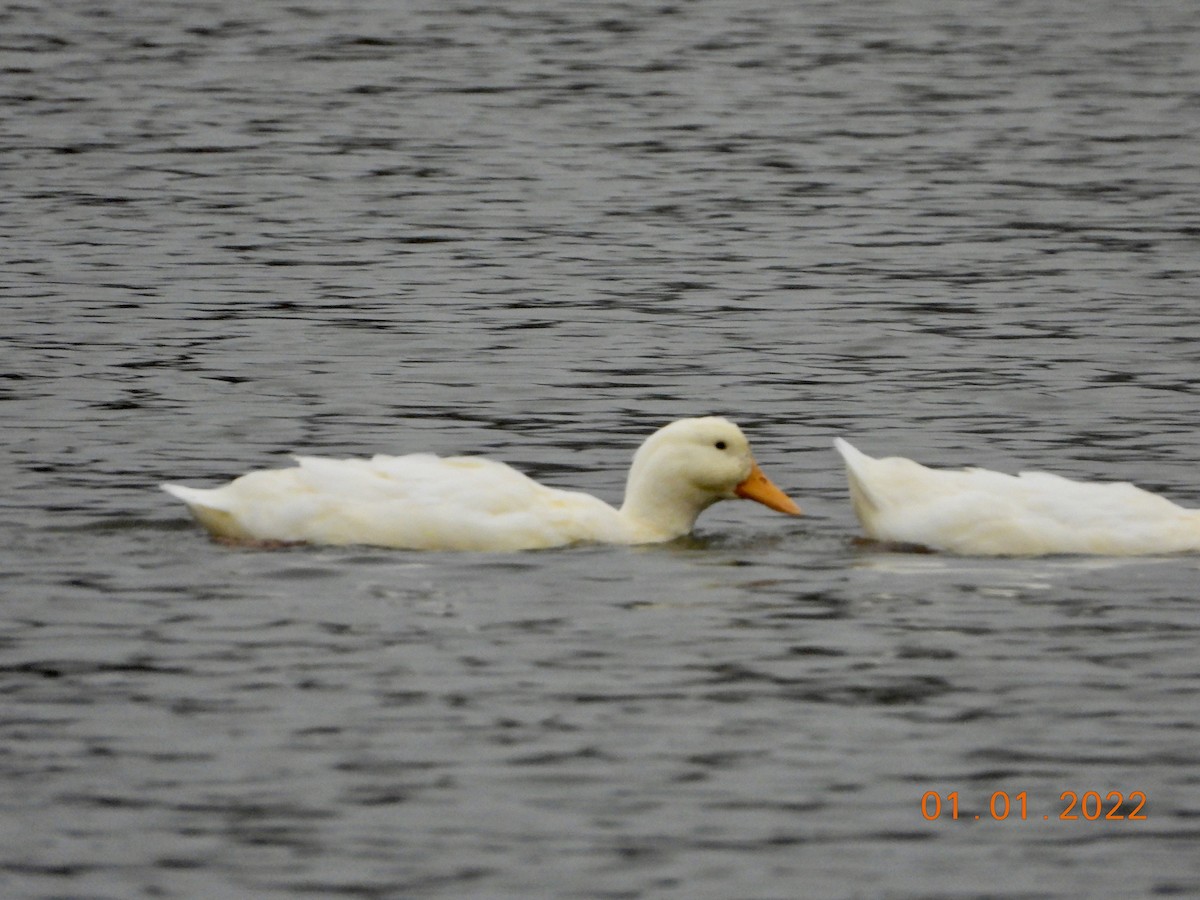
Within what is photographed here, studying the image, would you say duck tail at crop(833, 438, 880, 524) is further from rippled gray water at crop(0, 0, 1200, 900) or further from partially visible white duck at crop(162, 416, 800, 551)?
partially visible white duck at crop(162, 416, 800, 551)

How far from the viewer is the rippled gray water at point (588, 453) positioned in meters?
9.19

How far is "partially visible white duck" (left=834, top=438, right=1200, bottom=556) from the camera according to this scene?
13367 millimetres

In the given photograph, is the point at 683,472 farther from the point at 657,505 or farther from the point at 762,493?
the point at 762,493

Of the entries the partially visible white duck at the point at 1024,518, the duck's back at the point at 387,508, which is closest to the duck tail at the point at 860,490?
the partially visible white duck at the point at 1024,518

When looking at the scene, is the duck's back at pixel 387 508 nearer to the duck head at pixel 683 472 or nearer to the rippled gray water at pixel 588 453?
the rippled gray water at pixel 588 453

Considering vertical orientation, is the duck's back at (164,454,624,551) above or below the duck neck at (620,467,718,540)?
above

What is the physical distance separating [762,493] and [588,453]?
7.49ft

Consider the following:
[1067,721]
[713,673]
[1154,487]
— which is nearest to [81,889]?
[713,673]

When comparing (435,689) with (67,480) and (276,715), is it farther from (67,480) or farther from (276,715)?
(67,480)
